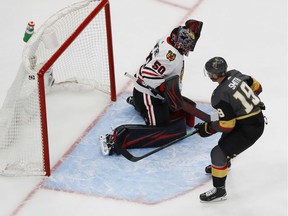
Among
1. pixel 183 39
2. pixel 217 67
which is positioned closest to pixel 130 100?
pixel 183 39

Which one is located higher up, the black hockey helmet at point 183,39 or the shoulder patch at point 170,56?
the black hockey helmet at point 183,39

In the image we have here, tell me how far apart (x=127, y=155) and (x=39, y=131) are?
69 centimetres

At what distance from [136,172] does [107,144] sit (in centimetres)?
33

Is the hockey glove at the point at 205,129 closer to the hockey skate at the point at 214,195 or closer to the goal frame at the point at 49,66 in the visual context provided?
the hockey skate at the point at 214,195

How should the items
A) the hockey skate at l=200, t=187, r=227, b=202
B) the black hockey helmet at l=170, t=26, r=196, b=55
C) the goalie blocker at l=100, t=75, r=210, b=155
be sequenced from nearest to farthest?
the hockey skate at l=200, t=187, r=227, b=202 < the black hockey helmet at l=170, t=26, r=196, b=55 < the goalie blocker at l=100, t=75, r=210, b=155

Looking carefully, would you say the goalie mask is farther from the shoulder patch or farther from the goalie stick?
the goalie stick

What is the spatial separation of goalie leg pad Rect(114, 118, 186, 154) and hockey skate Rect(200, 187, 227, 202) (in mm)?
664

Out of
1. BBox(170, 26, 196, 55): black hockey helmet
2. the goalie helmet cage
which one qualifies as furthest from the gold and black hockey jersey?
the goalie helmet cage

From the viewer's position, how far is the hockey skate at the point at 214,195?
17.0 ft

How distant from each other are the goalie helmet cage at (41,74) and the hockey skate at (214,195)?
1.12 m

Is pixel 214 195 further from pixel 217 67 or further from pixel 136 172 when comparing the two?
pixel 217 67

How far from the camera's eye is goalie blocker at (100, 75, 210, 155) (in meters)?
5.57

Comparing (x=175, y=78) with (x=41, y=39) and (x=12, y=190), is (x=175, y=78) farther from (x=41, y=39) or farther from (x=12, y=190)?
(x=12, y=190)

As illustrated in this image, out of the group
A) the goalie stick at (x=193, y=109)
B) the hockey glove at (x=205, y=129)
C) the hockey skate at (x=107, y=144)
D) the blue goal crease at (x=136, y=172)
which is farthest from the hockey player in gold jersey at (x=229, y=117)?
the hockey skate at (x=107, y=144)
